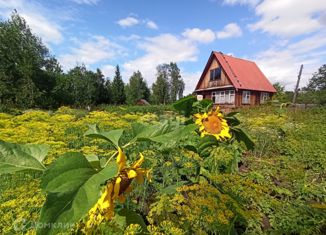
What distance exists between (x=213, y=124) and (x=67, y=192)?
4.19ft

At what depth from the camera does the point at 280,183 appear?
4.40 meters

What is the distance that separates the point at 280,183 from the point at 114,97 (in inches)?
1909

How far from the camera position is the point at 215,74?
2903 cm

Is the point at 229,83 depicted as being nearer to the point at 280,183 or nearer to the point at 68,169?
the point at 280,183

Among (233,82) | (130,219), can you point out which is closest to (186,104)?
(130,219)

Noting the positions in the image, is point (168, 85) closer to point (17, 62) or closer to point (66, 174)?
point (17, 62)

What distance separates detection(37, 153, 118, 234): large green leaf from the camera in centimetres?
44

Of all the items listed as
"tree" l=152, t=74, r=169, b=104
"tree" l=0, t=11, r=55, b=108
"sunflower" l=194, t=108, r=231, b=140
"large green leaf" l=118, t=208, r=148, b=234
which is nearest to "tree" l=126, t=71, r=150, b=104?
"tree" l=152, t=74, r=169, b=104

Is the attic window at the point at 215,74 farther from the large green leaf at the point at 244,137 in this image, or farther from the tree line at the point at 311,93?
the large green leaf at the point at 244,137

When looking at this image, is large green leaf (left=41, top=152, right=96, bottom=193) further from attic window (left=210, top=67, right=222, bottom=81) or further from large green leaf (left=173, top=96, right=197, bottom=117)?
attic window (left=210, top=67, right=222, bottom=81)

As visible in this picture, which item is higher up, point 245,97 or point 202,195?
point 245,97

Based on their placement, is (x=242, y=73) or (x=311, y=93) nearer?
(x=242, y=73)

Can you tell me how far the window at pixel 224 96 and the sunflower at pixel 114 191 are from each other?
91.7 feet

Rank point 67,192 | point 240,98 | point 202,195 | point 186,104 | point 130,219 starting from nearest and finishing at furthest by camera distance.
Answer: point 67,192 < point 130,219 < point 186,104 < point 202,195 < point 240,98
